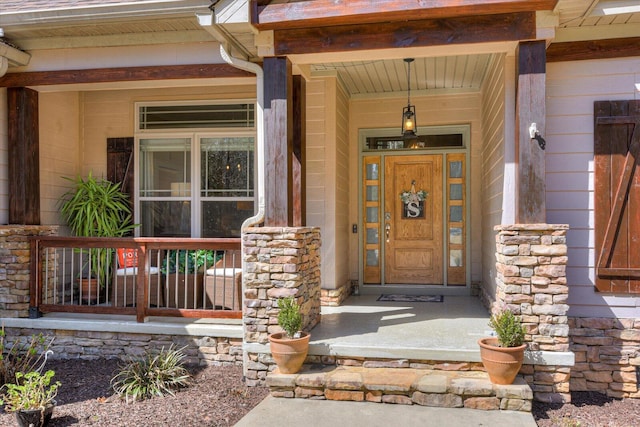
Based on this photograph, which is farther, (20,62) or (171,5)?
(20,62)

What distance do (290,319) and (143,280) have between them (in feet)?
5.81

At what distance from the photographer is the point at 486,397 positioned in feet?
11.5

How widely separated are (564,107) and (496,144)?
77 centimetres

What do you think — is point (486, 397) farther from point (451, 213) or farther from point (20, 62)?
point (20, 62)

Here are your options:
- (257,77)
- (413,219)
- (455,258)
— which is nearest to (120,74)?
(257,77)

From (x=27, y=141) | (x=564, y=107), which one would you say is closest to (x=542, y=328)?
(x=564, y=107)

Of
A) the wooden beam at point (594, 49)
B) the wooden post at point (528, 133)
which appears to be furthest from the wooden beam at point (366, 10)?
the wooden beam at point (594, 49)

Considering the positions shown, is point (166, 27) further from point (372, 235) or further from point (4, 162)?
point (372, 235)

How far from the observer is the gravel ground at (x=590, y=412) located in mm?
3463

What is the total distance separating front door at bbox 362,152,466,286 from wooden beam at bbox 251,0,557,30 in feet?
9.50

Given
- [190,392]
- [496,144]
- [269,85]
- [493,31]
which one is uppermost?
[493,31]

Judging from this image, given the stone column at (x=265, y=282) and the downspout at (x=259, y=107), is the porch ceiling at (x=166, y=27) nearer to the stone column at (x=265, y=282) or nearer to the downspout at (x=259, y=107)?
the downspout at (x=259, y=107)

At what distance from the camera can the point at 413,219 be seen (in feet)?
21.9

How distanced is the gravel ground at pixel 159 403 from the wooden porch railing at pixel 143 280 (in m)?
0.60
